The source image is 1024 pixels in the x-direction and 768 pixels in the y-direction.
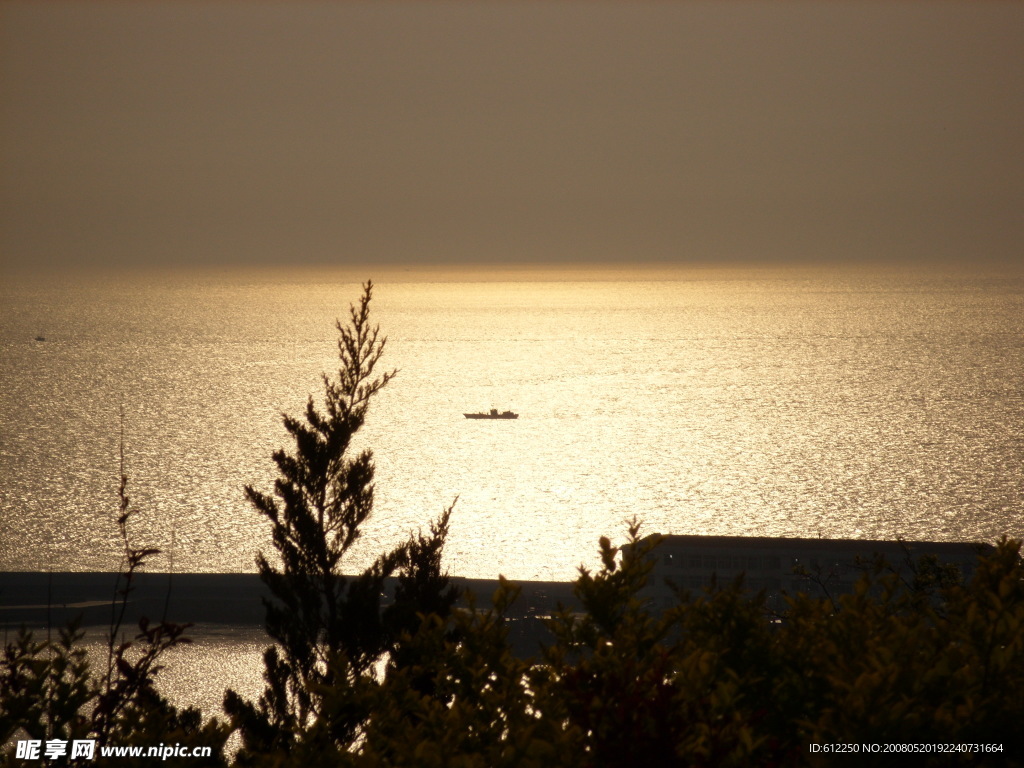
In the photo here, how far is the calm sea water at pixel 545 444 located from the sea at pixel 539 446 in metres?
0.32

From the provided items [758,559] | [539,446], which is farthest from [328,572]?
[539,446]

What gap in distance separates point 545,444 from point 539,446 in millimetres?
707

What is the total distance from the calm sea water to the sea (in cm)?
32

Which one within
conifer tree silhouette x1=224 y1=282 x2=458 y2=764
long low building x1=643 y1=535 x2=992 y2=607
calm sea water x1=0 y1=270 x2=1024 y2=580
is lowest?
calm sea water x1=0 y1=270 x2=1024 y2=580

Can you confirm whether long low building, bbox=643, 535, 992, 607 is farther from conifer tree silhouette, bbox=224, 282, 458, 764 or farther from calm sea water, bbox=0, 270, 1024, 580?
conifer tree silhouette, bbox=224, 282, 458, 764

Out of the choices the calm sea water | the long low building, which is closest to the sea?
the calm sea water

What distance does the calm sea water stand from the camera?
55094 millimetres

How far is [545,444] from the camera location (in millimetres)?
82625

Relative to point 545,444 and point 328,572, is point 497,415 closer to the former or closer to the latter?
point 545,444

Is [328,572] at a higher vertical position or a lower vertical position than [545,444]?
higher

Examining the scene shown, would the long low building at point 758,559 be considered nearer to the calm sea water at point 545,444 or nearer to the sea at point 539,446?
the sea at point 539,446

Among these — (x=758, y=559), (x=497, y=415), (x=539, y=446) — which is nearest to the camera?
(x=758, y=559)

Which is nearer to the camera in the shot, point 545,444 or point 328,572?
point 328,572

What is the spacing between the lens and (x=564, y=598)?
1444 inches
